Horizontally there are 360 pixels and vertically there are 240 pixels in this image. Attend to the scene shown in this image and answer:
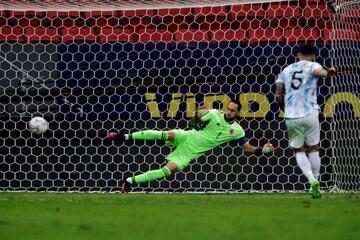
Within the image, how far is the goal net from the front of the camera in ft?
33.4

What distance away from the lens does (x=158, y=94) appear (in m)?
10.6

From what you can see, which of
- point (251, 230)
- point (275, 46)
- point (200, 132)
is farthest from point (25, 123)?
point (251, 230)

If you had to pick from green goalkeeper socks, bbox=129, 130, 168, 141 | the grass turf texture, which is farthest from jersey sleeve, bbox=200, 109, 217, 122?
the grass turf texture

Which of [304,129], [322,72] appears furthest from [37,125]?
[322,72]

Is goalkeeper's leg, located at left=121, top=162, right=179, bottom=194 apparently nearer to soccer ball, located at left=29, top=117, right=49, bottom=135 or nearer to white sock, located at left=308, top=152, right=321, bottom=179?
soccer ball, located at left=29, top=117, right=49, bottom=135

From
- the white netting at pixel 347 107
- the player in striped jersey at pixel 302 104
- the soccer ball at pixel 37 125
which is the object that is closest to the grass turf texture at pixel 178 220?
the player in striped jersey at pixel 302 104

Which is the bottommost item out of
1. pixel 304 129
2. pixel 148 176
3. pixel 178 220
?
pixel 178 220

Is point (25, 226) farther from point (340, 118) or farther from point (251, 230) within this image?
point (340, 118)

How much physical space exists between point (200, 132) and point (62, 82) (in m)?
2.16

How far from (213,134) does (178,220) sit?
13.6 ft

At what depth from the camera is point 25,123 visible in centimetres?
1022

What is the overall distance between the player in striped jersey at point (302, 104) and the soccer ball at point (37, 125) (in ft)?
9.67

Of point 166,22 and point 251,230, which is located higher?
point 166,22

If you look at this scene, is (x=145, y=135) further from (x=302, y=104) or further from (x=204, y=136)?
(x=302, y=104)
